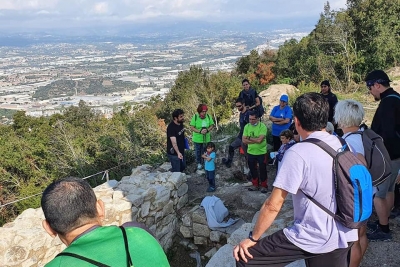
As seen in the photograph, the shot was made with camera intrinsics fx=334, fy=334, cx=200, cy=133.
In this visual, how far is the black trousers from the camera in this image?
6.75 ft

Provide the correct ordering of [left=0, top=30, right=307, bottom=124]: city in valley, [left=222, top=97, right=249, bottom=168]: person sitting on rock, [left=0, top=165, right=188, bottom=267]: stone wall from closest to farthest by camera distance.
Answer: [left=0, top=165, right=188, bottom=267]: stone wall < [left=222, top=97, right=249, bottom=168]: person sitting on rock < [left=0, top=30, right=307, bottom=124]: city in valley

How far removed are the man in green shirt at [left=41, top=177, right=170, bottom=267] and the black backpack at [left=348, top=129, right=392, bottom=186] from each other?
2.09 m

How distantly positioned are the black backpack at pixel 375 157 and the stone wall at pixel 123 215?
3.39 m

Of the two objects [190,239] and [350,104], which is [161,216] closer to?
[190,239]

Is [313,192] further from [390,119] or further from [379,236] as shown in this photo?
[379,236]

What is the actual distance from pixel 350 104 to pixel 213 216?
116 inches

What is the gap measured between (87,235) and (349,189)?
1.43 m

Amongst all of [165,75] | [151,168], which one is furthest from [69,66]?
[151,168]

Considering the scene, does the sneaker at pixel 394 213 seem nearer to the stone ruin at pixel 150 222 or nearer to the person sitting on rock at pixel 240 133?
the stone ruin at pixel 150 222

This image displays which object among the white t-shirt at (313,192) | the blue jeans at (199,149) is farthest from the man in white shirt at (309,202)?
the blue jeans at (199,149)

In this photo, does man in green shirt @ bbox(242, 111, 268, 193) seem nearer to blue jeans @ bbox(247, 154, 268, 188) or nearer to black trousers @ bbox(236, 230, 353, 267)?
blue jeans @ bbox(247, 154, 268, 188)

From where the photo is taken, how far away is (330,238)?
1979mm

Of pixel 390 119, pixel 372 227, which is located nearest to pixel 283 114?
pixel 372 227

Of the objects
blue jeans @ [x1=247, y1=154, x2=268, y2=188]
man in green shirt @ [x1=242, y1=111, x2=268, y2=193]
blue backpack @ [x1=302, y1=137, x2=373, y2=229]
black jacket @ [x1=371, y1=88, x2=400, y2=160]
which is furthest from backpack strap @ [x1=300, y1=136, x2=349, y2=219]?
blue jeans @ [x1=247, y1=154, x2=268, y2=188]
